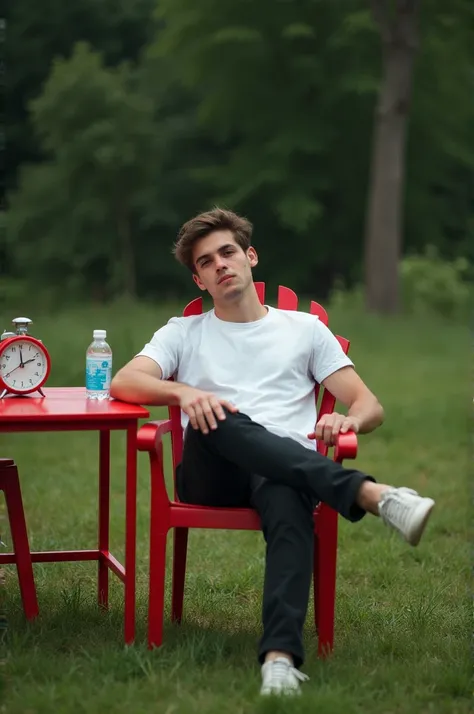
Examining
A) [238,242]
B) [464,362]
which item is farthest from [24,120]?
[238,242]

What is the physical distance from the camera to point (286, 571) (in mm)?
2873

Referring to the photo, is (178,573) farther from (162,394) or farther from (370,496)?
(370,496)

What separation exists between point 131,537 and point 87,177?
2121 centimetres

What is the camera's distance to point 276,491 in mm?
2986

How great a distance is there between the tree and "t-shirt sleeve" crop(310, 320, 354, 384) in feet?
61.7

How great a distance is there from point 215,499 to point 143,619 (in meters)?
0.58

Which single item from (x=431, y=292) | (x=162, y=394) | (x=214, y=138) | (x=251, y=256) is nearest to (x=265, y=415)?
(x=162, y=394)

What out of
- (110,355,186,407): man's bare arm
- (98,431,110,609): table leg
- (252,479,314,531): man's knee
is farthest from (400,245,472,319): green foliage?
(252,479,314,531): man's knee

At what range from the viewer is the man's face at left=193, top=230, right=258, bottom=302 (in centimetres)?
337

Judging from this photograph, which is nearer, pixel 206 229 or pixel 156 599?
pixel 156 599

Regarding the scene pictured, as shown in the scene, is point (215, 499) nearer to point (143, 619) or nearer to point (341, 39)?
point (143, 619)

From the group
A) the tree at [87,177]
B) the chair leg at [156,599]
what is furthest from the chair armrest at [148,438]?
the tree at [87,177]

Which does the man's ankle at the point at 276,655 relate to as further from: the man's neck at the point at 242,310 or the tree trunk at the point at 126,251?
the tree trunk at the point at 126,251

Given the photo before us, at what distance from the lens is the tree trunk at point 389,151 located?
1430 cm
